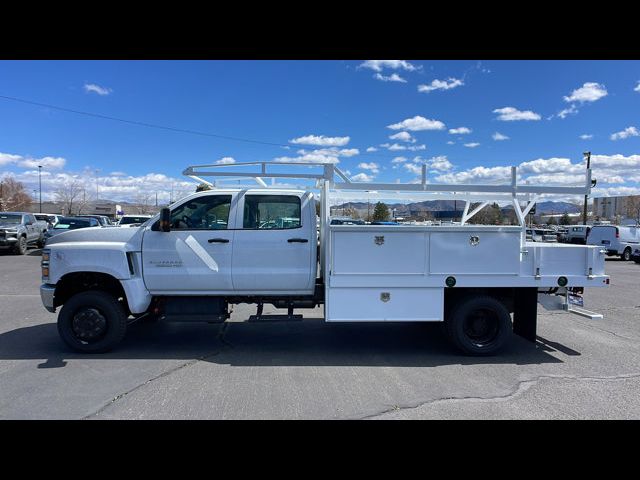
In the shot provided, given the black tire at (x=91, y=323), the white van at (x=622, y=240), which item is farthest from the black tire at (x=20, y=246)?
the white van at (x=622, y=240)

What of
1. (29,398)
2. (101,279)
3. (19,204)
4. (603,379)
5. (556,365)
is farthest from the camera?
(19,204)

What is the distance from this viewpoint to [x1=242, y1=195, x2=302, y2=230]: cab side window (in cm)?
576

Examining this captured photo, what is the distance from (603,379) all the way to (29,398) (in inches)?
242

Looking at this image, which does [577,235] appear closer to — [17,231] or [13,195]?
[17,231]

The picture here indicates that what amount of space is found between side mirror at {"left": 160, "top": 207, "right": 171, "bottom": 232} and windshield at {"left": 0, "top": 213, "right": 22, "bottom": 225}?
1840 cm

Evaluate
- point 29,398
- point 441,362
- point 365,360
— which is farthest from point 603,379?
point 29,398

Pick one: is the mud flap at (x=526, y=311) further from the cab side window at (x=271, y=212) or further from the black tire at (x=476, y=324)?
the cab side window at (x=271, y=212)

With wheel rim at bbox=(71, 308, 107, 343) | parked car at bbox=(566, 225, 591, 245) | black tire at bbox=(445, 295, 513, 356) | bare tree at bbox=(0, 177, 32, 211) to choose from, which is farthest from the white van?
bare tree at bbox=(0, 177, 32, 211)

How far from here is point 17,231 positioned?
1884 cm

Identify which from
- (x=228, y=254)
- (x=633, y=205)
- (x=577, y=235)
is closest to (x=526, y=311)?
(x=228, y=254)

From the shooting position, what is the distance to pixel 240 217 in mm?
5738

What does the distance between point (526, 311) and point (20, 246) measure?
69.2ft
